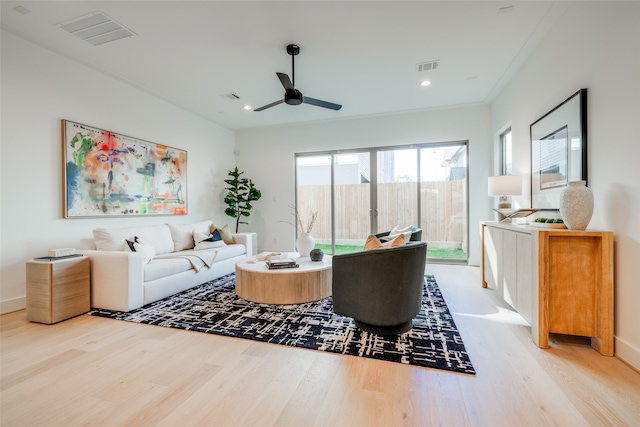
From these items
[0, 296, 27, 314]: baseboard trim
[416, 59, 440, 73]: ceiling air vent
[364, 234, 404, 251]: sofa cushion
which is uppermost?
[416, 59, 440, 73]: ceiling air vent

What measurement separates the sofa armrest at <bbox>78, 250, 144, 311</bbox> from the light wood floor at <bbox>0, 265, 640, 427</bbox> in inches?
21.2

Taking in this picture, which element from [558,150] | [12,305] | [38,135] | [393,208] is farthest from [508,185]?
[12,305]

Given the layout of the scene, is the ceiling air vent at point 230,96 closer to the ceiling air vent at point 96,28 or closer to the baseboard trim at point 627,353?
the ceiling air vent at point 96,28

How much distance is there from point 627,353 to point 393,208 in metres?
3.89

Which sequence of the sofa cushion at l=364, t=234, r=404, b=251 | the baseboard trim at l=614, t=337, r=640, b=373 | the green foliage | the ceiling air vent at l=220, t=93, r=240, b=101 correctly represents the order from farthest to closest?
the green foliage, the ceiling air vent at l=220, t=93, r=240, b=101, the sofa cushion at l=364, t=234, r=404, b=251, the baseboard trim at l=614, t=337, r=640, b=373

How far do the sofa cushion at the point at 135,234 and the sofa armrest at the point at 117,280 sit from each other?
0.27m

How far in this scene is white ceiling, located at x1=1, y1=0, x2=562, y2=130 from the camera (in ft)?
8.34

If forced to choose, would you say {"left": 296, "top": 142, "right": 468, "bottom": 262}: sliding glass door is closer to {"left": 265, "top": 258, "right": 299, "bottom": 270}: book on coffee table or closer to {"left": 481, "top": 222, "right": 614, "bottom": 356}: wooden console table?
{"left": 265, "top": 258, "right": 299, "bottom": 270}: book on coffee table

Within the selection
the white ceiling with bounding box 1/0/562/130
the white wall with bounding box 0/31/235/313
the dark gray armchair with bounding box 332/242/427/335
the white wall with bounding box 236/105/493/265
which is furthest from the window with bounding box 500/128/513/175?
the white wall with bounding box 0/31/235/313

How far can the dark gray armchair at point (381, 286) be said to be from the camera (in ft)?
6.92

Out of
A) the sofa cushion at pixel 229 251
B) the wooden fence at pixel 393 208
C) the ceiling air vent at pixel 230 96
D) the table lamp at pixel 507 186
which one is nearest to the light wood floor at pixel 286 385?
the table lamp at pixel 507 186

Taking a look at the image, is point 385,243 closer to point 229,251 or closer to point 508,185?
point 508,185

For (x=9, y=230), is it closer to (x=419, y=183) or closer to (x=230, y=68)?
(x=230, y=68)

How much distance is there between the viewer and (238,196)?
600cm
